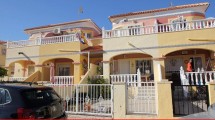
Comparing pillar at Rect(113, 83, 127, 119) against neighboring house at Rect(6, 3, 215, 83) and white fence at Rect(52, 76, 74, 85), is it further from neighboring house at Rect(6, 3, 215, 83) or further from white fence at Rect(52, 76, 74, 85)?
white fence at Rect(52, 76, 74, 85)

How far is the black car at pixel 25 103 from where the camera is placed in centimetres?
492

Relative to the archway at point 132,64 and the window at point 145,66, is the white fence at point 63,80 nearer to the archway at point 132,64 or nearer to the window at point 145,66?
the archway at point 132,64

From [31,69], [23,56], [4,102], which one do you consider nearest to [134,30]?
[23,56]

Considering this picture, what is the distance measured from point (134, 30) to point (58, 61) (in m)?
9.98

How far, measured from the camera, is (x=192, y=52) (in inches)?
650

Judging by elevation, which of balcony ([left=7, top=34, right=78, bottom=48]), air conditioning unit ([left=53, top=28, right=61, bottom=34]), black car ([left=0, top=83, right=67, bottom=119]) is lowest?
black car ([left=0, top=83, right=67, bottom=119])

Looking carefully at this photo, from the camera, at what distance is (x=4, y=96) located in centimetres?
523

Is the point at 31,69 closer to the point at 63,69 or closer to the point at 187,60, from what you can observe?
the point at 63,69

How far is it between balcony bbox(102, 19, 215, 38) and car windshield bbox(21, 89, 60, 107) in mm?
11067

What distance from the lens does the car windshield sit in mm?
5195

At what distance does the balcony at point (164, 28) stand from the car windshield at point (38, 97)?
Answer: 11.1m

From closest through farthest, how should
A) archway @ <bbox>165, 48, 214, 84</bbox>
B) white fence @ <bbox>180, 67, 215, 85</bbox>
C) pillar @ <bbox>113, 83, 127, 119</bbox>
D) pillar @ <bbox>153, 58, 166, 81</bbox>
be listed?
pillar @ <bbox>113, 83, 127, 119</bbox>, white fence @ <bbox>180, 67, 215, 85</bbox>, pillar @ <bbox>153, 58, 166, 81</bbox>, archway @ <bbox>165, 48, 214, 84</bbox>

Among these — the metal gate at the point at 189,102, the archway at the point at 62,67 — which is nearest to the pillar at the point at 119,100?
the metal gate at the point at 189,102

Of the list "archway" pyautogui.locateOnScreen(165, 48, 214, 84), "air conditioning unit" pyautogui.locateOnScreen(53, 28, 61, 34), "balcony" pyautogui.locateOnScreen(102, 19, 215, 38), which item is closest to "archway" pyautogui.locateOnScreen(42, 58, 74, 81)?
"air conditioning unit" pyautogui.locateOnScreen(53, 28, 61, 34)
